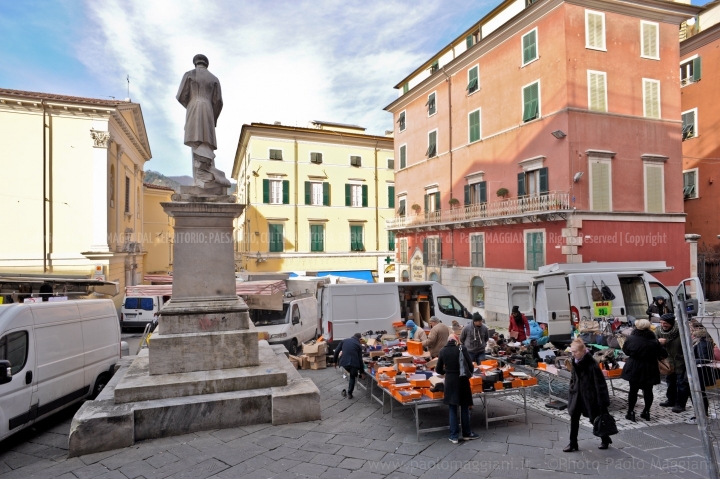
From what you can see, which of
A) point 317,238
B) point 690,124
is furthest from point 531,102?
point 317,238

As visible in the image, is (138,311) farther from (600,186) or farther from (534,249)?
(600,186)

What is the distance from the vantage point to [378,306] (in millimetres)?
12812

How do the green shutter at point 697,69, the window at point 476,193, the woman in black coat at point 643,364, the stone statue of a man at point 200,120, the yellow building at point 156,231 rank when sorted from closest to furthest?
the woman in black coat at point 643,364 → the stone statue of a man at point 200,120 → the window at point 476,193 → the green shutter at point 697,69 → the yellow building at point 156,231

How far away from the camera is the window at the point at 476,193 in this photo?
847 inches

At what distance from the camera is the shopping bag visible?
12789 millimetres

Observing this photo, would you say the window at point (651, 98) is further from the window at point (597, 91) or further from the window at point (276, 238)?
the window at point (276, 238)

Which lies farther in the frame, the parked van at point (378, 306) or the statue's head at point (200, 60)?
the parked van at point (378, 306)

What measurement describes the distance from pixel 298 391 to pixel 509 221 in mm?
15274

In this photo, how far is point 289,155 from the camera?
3231 centimetres

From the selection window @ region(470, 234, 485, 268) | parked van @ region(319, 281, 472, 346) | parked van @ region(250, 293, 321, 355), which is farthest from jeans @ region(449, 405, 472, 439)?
window @ region(470, 234, 485, 268)

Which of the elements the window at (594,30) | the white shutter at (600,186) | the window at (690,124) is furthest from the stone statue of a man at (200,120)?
the window at (690,124)

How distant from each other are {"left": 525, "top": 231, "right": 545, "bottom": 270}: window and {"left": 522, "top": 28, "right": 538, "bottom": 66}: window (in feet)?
23.9

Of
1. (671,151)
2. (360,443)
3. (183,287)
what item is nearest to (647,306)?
(671,151)

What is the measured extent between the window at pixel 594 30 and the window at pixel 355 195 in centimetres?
1904
